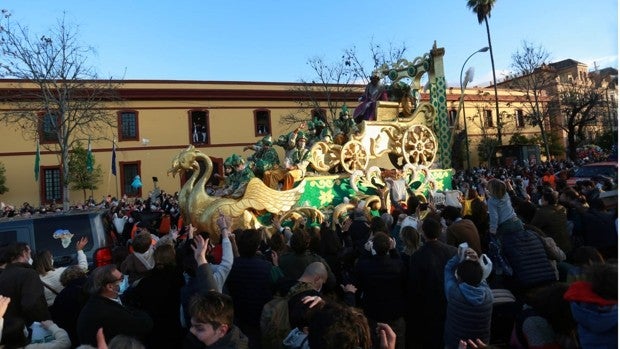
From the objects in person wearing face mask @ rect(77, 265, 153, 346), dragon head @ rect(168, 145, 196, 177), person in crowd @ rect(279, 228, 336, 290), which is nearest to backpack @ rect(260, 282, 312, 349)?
person wearing face mask @ rect(77, 265, 153, 346)

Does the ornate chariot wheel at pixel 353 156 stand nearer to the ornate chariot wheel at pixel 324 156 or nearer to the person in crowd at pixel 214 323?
the ornate chariot wheel at pixel 324 156

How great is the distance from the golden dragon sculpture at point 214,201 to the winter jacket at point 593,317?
6909 millimetres

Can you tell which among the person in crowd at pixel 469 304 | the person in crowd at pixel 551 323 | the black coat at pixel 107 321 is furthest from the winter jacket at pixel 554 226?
the black coat at pixel 107 321

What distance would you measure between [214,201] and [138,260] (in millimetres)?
4514

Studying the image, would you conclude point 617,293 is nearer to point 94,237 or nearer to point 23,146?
point 94,237

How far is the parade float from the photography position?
916cm

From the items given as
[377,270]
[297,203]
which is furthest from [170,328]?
[297,203]

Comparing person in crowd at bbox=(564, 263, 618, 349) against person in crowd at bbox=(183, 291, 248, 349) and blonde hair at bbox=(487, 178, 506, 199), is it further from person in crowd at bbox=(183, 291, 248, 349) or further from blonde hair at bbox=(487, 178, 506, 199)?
blonde hair at bbox=(487, 178, 506, 199)

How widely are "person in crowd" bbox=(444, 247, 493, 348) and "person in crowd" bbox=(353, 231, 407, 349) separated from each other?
75 cm

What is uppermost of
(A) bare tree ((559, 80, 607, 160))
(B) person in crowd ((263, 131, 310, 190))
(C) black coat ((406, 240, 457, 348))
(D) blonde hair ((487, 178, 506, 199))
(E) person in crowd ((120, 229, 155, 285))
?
(A) bare tree ((559, 80, 607, 160))

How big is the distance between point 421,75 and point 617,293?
10.9 meters

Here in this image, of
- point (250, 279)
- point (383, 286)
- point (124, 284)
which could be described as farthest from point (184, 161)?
point (383, 286)

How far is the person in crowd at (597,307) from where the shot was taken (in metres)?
2.34

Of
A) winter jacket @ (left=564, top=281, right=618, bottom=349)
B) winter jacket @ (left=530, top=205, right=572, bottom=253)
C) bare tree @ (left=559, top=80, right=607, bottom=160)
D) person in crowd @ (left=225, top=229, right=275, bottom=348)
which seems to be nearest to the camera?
winter jacket @ (left=564, top=281, right=618, bottom=349)
